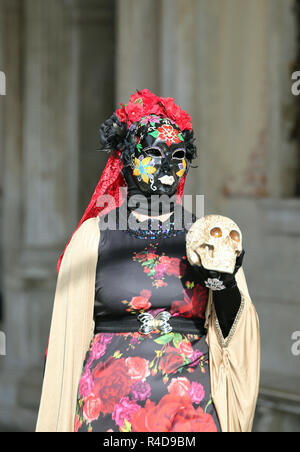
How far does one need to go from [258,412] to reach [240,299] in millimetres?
2513

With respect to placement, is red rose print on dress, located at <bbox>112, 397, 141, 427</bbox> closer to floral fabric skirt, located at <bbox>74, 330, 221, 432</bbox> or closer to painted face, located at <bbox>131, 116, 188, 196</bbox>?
floral fabric skirt, located at <bbox>74, 330, 221, 432</bbox>

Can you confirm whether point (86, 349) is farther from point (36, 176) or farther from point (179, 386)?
point (36, 176)

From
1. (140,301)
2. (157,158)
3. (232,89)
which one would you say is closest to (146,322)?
(140,301)

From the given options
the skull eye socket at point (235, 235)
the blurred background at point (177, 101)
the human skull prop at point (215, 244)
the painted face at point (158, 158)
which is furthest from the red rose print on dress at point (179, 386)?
the blurred background at point (177, 101)

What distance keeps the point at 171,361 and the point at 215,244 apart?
1.60 ft

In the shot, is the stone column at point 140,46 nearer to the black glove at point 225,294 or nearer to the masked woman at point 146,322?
the masked woman at point 146,322

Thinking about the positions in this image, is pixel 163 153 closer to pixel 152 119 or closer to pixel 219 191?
pixel 152 119

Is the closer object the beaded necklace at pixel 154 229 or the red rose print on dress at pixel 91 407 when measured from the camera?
the red rose print on dress at pixel 91 407

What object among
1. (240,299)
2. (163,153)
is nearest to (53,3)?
(163,153)

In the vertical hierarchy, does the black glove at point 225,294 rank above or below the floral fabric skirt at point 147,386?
above

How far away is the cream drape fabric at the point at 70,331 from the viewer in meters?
2.31

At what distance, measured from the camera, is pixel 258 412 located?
4.42 meters

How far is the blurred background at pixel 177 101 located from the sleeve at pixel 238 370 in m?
2.20

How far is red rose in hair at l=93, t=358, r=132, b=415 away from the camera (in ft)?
7.14
